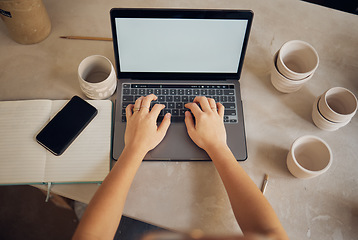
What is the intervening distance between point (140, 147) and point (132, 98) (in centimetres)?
17

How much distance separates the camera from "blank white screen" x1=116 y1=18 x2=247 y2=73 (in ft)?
2.49

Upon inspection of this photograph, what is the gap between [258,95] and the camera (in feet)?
3.00

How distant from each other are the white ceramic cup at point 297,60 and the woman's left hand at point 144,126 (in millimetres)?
364

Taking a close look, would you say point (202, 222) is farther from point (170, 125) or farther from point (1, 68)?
point (1, 68)

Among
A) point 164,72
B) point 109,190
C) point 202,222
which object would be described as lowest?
point 202,222

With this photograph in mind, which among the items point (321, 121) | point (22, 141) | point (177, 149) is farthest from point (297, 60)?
point (22, 141)

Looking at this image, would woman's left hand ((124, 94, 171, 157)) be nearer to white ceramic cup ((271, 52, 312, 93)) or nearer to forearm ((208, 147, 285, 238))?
forearm ((208, 147, 285, 238))

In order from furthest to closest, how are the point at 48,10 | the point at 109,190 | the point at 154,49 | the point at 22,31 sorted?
the point at 48,10, the point at 22,31, the point at 154,49, the point at 109,190

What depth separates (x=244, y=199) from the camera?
2.28 feet

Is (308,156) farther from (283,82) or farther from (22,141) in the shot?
(22,141)

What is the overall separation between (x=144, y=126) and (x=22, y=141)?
347 millimetres

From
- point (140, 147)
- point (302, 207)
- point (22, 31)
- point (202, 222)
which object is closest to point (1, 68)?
point (22, 31)

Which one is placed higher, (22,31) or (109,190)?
(22,31)

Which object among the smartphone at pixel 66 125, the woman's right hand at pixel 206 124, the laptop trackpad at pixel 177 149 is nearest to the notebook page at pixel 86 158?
the smartphone at pixel 66 125
